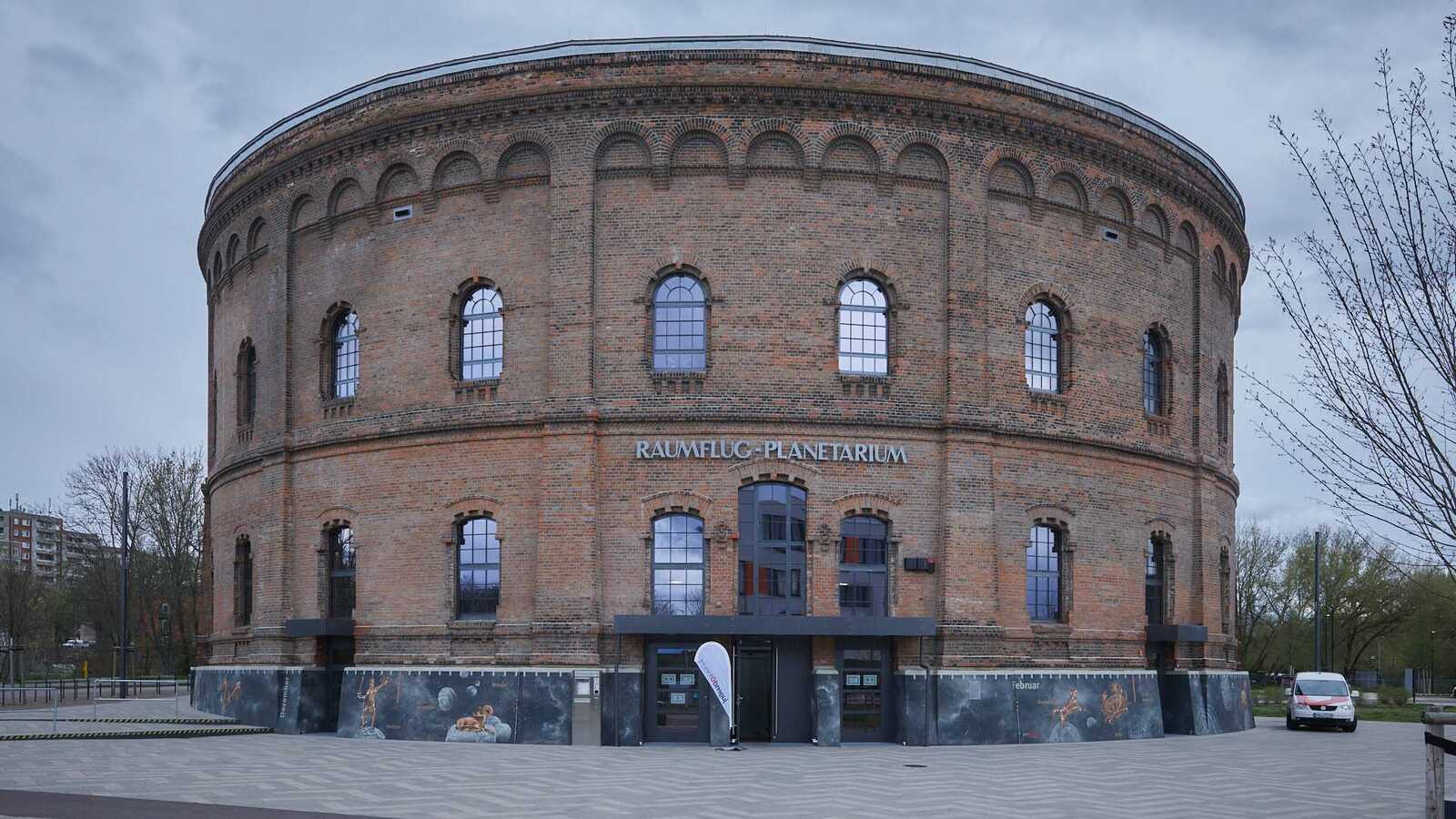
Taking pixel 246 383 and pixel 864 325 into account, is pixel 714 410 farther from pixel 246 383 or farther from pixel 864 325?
pixel 246 383

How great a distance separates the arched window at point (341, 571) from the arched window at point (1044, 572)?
13806mm

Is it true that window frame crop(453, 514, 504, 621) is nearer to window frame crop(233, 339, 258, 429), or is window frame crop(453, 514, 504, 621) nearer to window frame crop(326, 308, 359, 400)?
window frame crop(326, 308, 359, 400)

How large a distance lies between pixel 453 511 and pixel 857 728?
8742 mm

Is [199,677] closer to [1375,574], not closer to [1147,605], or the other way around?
[1147,605]

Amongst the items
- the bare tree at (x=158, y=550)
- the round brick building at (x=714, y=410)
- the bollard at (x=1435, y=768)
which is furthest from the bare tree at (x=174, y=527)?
the bollard at (x=1435, y=768)

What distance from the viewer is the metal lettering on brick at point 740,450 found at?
2573cm

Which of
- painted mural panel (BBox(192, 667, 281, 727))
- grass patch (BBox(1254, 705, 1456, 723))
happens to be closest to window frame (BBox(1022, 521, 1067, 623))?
painted mural panel (BBox(192, 667, 281, 727))

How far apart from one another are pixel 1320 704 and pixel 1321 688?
0.77 m

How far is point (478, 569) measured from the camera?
26.9 m

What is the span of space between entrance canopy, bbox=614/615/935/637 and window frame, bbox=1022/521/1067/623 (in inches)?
160

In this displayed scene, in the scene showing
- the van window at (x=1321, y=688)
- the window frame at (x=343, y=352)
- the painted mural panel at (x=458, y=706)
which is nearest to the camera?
the painted mural panel at (x=458, y=706)

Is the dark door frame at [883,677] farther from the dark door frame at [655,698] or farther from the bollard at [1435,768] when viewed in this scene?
the bollard at [1435,768]

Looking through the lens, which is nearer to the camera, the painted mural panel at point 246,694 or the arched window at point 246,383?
the painted mural panel at point 246,694

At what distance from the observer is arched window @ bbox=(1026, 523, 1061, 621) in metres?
27.7
